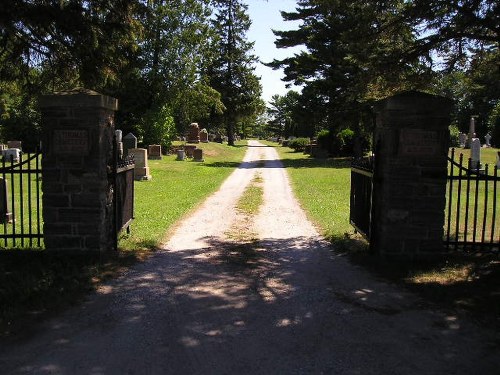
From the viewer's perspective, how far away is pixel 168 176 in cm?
2128

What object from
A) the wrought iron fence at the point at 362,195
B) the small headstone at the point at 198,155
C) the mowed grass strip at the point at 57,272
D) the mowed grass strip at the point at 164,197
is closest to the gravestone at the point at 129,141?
the mowed grass strip at the point at 164,197

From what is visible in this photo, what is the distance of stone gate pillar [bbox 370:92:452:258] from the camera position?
6.54m

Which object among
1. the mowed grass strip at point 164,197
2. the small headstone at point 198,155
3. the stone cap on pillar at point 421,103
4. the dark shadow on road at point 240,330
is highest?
the stone cap on pillar at point 421,103

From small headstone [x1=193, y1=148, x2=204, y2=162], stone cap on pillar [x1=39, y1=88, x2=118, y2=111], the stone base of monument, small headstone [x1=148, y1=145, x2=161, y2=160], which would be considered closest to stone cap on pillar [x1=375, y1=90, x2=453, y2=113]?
stone cap on pillar [x1=39, y1=88, x2=118, y2=111]

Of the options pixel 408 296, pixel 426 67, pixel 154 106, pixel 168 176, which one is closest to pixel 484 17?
pixel 426 67

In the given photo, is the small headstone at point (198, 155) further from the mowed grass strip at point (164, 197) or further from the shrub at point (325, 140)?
the shrub at point (325, 140)

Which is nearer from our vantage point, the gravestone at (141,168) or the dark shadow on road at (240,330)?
the dark shadow on road at (240,330)

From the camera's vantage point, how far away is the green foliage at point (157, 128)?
33688 millimetres

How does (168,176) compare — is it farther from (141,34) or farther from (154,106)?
(154,106)

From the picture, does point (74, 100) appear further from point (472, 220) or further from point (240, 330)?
point (472, 220)

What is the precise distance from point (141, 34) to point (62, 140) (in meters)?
3.26

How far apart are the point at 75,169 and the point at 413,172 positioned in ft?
15.1

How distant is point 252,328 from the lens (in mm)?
4430

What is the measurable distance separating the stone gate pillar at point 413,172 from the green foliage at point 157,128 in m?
28.3
